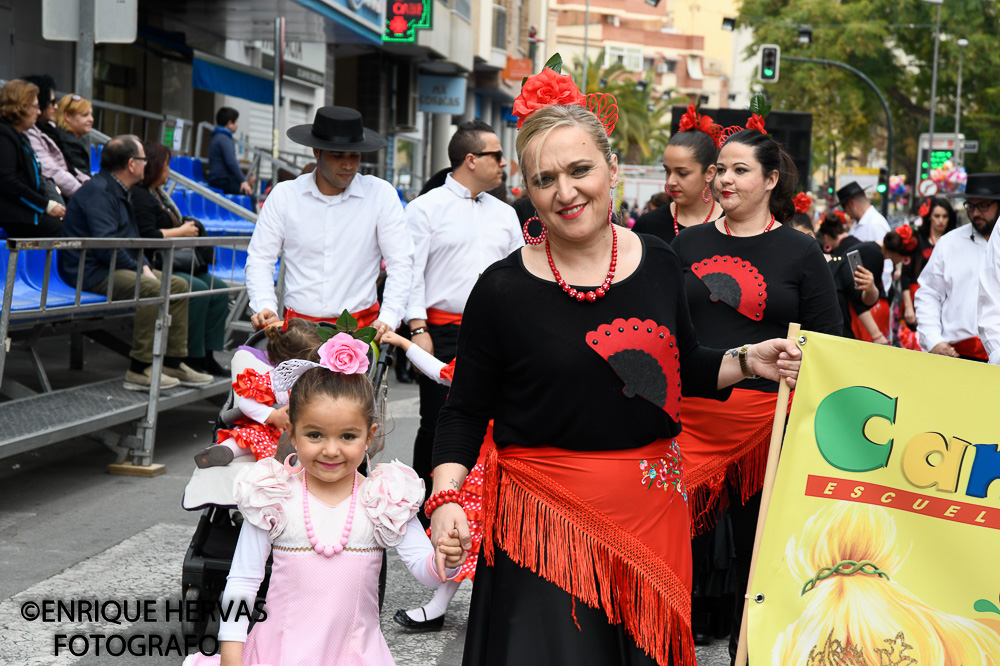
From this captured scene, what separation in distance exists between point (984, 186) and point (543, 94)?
13.7 ft

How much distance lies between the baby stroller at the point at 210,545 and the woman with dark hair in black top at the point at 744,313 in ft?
4.24

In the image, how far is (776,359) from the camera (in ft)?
10.7

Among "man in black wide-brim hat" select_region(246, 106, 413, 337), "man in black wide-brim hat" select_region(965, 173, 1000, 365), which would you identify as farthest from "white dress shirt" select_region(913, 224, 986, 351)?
"man in black wide-brim hat" select_region(246, 106, 413, 337)

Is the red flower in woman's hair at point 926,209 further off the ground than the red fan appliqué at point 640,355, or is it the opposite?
the red flower in woman's hair at point 926,209

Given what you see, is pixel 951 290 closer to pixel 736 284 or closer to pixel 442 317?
pixel 736 284

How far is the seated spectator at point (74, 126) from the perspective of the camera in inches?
415

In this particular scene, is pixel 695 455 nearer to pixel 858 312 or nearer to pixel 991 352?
pixel 991 352

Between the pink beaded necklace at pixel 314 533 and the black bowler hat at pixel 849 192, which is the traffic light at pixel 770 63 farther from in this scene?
the pink beaded necklace at pixel 314 533

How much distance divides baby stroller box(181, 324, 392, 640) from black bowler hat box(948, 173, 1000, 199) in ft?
12.5

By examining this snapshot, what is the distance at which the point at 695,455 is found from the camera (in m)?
4.51

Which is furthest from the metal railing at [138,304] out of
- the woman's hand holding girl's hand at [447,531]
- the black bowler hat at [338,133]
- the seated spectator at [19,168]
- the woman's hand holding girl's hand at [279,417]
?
the woman's hand holding girl's hand at [447,531]

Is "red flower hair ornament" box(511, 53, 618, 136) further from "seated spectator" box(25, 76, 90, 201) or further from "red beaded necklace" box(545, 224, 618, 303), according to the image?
"seated spectator" box(25, 76, 90, 201)

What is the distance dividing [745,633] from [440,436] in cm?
99

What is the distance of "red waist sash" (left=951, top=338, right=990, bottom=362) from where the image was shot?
6.63 meters
